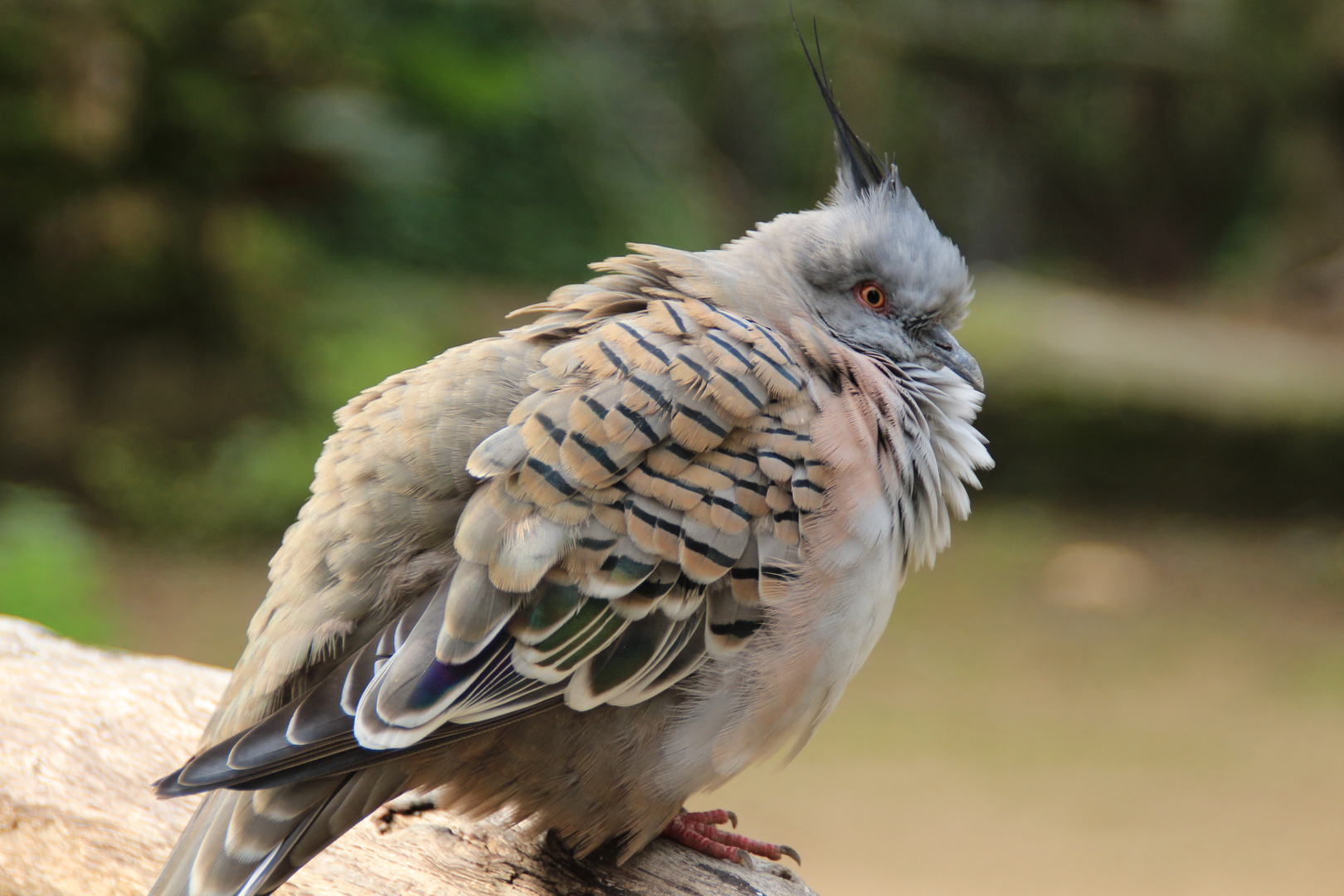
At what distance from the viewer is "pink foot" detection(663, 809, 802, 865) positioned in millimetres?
2873

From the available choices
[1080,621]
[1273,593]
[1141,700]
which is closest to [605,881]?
[1141,700]

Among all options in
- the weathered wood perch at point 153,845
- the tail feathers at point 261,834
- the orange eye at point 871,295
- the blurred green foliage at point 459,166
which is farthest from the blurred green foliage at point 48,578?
the orange eye at point 871,295

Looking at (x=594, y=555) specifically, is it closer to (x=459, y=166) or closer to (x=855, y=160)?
(x=855, y=160)

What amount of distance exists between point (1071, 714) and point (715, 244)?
6.26 m

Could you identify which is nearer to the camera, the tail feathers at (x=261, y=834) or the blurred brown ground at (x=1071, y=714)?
the tail feathers at (x=261, y=834)

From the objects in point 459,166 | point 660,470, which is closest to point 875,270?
point 660,470

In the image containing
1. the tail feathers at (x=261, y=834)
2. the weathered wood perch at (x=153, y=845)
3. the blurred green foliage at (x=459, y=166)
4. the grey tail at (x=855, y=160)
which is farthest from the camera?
the blurred green foliage at (x=459, y=166)

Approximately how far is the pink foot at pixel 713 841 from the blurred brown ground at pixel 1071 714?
3.15 m

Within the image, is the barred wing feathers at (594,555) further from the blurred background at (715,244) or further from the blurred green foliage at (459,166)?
the blurred green foliage at (459,166)

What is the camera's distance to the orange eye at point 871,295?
3330 mm

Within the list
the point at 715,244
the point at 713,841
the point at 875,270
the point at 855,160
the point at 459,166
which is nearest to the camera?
the point at 713,841

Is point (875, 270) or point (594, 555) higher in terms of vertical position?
point (875, 270)

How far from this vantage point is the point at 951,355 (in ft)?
11.1

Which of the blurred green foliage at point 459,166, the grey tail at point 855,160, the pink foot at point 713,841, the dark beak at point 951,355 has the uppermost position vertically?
the blurred green foliage at point 459,166
